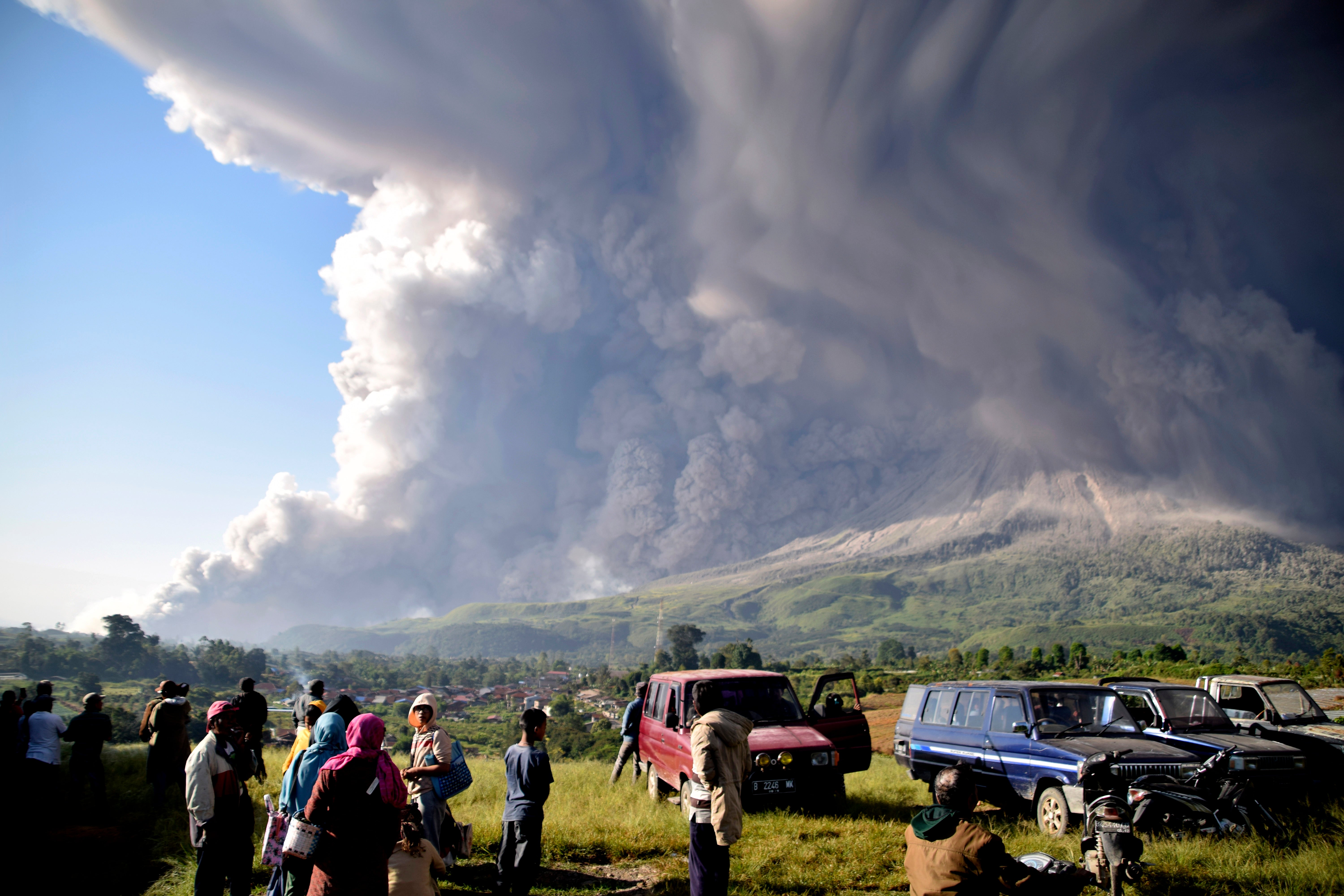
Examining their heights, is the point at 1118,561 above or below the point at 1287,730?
above

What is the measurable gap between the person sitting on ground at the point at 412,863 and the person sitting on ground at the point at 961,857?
2.98 meters

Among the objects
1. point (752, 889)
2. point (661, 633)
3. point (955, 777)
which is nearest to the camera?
point (955, 777)

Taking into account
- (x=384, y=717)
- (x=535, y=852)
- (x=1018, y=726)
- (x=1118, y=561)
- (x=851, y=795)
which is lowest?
(x=384, y=717)

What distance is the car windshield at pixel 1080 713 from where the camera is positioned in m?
9.85

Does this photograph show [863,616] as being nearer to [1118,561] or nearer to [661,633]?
[661,633]

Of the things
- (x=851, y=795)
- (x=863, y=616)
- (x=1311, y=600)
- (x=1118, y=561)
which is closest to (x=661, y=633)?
(x=863, y=616)

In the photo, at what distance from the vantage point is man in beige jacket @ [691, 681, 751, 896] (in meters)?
6.00

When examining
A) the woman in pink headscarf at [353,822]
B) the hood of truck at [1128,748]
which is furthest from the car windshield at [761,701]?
the woman in pink headscarf at [353,822]

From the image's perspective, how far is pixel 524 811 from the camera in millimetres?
6355

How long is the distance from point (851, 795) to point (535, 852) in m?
7.37

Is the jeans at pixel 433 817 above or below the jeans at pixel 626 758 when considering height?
above

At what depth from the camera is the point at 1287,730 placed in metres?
11.7

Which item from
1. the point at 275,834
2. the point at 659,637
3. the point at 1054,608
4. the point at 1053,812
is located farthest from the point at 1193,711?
the point at 1054,608

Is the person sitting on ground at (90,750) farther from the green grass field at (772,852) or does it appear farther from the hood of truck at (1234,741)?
the hood of truck at (1234,741)
